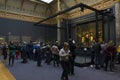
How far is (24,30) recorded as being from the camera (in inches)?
756

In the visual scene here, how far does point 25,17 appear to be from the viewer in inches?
758

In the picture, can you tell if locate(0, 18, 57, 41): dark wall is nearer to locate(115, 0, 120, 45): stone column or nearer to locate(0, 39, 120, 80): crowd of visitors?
locate(0, 39, 120, 80): crowd of visitors

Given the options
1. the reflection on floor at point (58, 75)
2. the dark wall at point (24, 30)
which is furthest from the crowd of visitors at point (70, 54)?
the dark wall at point (24, 30)

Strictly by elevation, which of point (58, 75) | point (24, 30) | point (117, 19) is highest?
point (117, 19)

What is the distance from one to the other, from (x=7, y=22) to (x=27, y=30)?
8.50ft

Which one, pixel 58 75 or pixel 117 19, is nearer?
pixel 58 75

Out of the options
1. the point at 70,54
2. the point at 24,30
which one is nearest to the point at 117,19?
the point at 70,54

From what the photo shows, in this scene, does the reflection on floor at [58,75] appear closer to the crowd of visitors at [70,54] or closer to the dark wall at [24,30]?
the crowd of visitors at [70,54]

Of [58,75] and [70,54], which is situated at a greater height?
[70,54]

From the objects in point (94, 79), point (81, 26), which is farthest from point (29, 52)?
point (94, 79)

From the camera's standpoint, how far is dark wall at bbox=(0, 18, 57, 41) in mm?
17656

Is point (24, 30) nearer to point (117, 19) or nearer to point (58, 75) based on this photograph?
point (117, 19)

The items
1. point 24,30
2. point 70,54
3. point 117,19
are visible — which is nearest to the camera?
point 70,54

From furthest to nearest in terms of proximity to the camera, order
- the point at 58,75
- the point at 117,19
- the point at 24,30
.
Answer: the point at 24,30
the point at 117,19
the point at 58,75
